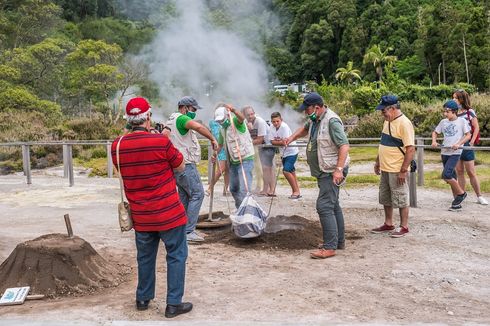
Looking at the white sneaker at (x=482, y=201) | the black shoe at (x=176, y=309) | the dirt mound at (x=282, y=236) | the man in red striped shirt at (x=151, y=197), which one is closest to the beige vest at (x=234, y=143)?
the dirt mound at (x=282, y=236)

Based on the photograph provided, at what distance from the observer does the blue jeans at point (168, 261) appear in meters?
3.97

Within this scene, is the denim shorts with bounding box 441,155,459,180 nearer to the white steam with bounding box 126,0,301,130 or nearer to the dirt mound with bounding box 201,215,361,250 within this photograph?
the dirt mound with bounding box 201,215,361,250

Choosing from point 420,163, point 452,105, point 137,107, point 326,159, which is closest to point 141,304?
point 137,107

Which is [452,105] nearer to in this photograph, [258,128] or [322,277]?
[258,128]

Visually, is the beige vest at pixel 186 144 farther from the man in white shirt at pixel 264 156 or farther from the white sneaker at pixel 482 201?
Answer: the white sneaker at pixel 482 201

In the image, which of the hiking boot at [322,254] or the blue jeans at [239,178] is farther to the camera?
the blue jeans at [239,178]

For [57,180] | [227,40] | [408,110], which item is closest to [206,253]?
[57,180]

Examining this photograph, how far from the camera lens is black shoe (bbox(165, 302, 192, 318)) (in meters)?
3.91

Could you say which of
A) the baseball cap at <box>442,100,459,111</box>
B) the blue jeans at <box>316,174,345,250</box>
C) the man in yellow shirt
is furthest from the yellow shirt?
the baseball cap at <box>442,100,459,111</box>

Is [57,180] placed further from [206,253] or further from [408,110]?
[408,110]

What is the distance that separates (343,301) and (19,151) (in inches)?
→ 762

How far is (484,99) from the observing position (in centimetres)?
2092

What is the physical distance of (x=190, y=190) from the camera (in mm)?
6129

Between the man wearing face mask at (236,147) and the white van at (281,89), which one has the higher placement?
the white van at (281,89)
